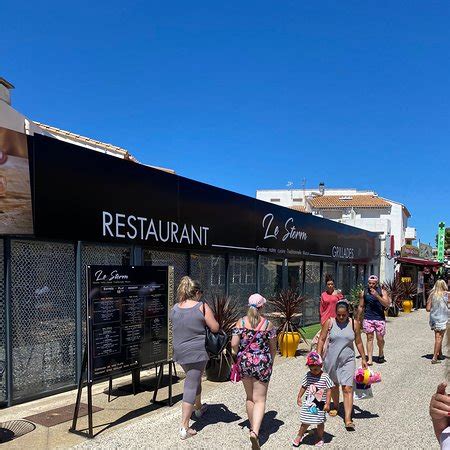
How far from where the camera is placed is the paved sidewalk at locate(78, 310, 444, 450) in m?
5.00

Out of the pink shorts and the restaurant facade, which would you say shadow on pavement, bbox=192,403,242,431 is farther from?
the pink shorts

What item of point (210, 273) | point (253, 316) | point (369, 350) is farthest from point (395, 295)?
point (253, 316)

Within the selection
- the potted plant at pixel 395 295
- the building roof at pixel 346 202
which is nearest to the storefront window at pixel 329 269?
the potted plant at pixel 395 295

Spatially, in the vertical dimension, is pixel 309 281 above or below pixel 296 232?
below

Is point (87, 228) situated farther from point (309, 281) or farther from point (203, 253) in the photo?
point (309, 281)

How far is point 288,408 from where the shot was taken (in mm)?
6281

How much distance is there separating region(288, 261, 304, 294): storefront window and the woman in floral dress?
342 inches

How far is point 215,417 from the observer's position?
583 cm

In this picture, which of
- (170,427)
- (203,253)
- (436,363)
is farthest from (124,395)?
(436,363)

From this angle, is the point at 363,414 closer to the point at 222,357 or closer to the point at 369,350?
the point at 222,357

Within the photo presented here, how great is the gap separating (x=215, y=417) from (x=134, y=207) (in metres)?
3.52

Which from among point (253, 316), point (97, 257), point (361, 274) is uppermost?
point (97, 257)

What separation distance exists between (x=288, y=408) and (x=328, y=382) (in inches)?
56.6

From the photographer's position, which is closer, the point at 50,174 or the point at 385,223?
the point at 50,174
